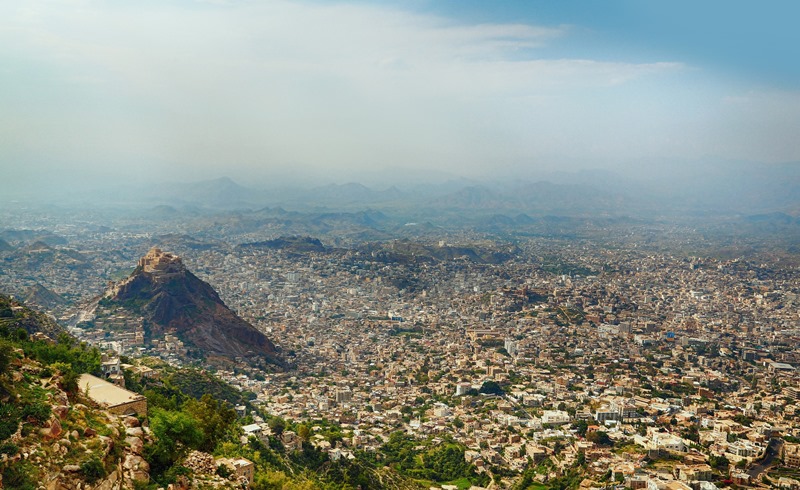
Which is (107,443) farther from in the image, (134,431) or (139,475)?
(134,431)

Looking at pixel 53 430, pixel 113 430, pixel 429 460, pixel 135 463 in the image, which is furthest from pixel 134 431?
pixel 429 460

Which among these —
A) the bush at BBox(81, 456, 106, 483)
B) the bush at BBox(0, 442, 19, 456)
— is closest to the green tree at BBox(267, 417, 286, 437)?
the bush at BBox(81, 456, 106, 483)

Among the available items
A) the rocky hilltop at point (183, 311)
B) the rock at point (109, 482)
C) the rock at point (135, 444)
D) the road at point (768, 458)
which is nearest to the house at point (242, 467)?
the rock at point (135, 444)

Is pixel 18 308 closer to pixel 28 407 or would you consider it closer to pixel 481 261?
pixel 28 407

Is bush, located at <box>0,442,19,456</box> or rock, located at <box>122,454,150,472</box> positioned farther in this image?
rock, located at <box>122,454,150,472</box>

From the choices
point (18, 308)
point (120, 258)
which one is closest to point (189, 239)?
point (120, 258)

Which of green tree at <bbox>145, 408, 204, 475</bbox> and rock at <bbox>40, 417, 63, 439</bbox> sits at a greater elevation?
rock at <bbox>40, 417, 63, 439</bbox>

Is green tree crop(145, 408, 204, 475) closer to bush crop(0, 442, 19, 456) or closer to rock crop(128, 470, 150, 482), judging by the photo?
rock crop(128, 470, 150, 482)
